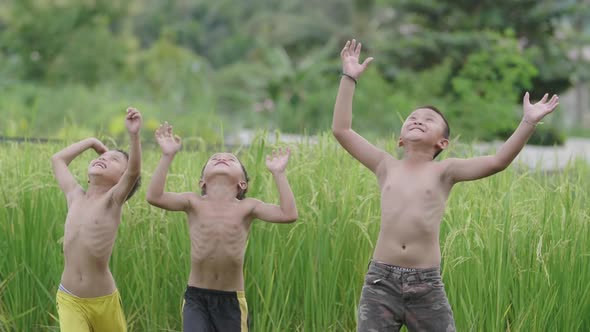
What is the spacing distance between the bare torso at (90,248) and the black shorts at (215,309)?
16.8 inches

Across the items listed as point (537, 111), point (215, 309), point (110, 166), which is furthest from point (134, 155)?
point (537, 111)

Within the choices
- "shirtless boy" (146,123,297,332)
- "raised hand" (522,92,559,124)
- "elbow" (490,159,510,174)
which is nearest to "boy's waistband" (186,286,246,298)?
"shirtless boy" (146,123,297,332)

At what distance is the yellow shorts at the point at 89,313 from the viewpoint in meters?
3.84

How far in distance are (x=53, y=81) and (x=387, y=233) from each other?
17.4m

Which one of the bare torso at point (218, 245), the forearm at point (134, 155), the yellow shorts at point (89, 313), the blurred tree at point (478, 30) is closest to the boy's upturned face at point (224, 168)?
the bare torso at point (218, 245)

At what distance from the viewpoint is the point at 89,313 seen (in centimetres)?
390

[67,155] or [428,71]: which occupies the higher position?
[428,71]

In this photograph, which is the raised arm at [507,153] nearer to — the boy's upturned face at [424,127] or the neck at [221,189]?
the boy's upturned face at [424,127]

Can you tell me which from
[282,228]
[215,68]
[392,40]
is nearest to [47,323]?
[282,228]

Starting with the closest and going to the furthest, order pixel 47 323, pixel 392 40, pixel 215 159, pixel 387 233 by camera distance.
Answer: pixel 387 233
pixel 215 159
pixel 47 323
pixel 392 40

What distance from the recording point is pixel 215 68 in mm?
32250

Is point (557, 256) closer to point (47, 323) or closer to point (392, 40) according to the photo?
point (47, 323)

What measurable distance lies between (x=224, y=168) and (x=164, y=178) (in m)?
0.25

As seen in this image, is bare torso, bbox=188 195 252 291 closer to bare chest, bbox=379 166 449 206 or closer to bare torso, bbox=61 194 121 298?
bare torso, bbox=61 194 121 298
